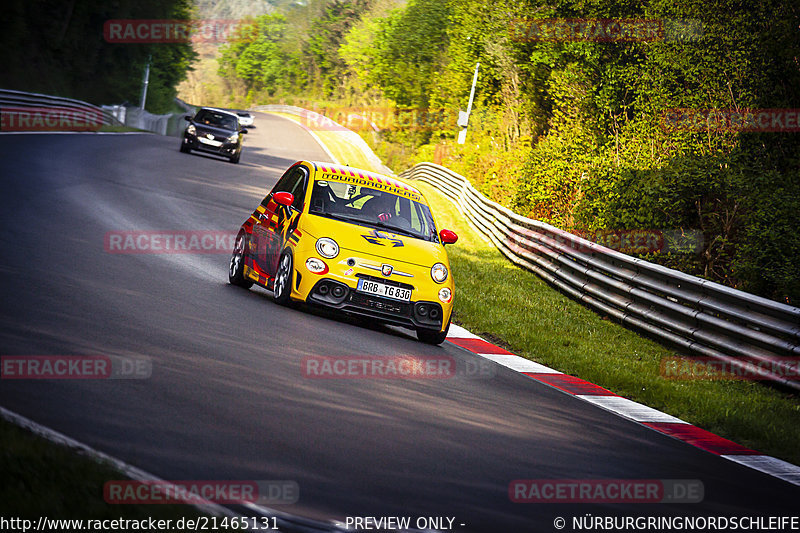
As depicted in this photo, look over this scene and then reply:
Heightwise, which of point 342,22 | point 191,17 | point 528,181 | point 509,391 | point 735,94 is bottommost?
point 509,391

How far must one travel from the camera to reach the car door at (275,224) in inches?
424

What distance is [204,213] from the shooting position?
18.7 meters

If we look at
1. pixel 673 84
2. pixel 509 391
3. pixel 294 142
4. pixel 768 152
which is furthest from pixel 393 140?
pixel 509 391

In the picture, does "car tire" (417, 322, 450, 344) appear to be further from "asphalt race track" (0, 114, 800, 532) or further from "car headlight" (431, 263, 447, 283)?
"car headlight" (431, 263, 447, 283)

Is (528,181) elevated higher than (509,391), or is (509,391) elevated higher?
(528,181)

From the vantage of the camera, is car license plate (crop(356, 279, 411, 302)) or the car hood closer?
car license plate (crop(356, 279, 411, 302))

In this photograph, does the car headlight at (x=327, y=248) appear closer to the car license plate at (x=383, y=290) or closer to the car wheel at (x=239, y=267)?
the car license plate at (x=383, y=290)

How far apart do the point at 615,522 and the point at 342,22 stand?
129 meters

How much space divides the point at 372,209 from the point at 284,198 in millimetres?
1068

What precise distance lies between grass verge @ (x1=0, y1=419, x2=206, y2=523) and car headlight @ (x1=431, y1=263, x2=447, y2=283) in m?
6.38

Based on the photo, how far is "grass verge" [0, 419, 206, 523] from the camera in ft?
11.6

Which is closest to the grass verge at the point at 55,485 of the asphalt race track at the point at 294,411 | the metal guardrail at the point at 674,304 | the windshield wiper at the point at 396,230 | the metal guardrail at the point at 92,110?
the asphalt race track at the point at 294,411

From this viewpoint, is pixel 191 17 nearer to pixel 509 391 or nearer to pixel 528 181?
pixel 528 181

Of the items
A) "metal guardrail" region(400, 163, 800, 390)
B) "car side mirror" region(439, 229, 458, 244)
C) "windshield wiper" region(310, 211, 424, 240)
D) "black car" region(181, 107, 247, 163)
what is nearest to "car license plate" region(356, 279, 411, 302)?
"windshield wiper" region(310, 211, 424, 240)
